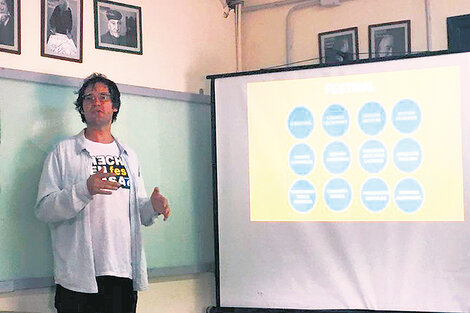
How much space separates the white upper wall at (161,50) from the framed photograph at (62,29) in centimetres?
3

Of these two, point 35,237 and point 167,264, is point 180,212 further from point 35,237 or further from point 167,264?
point 35,237

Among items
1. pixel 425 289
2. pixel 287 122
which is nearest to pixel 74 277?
pixel 287 122

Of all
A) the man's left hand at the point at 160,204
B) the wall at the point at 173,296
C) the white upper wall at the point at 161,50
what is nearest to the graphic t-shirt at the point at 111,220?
the man's left hand at the point at 160,204

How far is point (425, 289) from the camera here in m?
3.13

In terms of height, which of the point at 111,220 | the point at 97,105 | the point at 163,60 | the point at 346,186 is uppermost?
the point at 163,60

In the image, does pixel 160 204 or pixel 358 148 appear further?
pixel 358 148

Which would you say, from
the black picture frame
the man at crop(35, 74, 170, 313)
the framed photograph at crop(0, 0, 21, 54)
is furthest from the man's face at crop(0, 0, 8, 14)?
the black picture frame

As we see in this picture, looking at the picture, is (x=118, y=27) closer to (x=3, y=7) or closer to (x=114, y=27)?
(x=114, y=27)

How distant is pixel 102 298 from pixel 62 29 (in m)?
1.24

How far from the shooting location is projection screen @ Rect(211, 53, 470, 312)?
123 inches

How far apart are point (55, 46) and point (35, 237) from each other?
0.86m

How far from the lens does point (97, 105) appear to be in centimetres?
284

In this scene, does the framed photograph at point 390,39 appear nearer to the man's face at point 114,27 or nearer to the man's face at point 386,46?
the man's face at point 386,46

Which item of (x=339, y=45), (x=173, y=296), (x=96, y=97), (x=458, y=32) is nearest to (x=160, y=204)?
(x=96, y=97)
